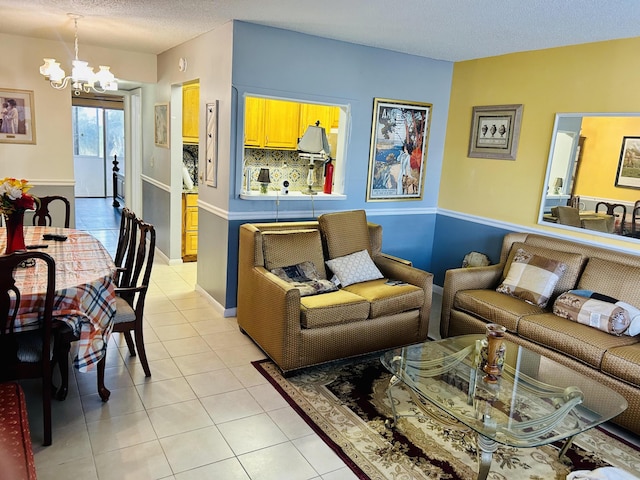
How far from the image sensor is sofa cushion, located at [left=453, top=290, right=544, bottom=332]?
11.2 feet

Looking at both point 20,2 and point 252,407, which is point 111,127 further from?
point 252,407

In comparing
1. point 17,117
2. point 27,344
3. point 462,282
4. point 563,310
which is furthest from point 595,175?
point 17,117

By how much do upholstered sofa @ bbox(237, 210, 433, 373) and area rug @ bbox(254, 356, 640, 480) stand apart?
0.29 m

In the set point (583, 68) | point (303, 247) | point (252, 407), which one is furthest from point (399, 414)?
point (583, 68)

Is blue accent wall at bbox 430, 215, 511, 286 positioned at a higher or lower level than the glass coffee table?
higher

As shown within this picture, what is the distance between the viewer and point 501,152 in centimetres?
452

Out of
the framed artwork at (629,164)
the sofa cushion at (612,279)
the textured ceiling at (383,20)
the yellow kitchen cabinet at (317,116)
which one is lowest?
the sofa cushion at (612,279)

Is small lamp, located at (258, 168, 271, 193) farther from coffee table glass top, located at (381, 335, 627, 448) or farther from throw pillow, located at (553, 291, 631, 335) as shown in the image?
throw pillow, located at (553, 291, 631, 335)

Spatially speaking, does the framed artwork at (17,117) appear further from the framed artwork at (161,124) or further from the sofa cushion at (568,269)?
the sofa cushion at (568,269)

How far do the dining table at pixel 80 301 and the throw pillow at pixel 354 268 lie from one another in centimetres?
168

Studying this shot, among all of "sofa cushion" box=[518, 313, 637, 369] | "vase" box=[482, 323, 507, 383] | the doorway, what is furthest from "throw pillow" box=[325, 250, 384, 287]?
the doorway

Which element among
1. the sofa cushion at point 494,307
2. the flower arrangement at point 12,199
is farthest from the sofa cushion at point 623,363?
the flower arrangement at point 12,199

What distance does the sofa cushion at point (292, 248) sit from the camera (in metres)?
3.60

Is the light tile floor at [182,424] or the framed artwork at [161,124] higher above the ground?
the framed artwork at [161,124]
